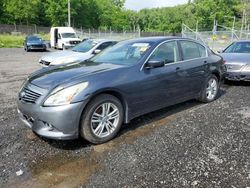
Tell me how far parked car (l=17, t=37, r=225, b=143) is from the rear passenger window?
2 centimetres

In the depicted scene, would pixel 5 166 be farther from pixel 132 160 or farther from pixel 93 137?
pixel 132 160

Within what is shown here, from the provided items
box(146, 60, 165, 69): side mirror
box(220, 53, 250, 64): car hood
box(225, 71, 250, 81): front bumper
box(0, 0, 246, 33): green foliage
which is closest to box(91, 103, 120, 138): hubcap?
box(146, 60, 165, 69): side mirror

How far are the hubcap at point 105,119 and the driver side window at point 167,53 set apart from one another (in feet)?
4.02

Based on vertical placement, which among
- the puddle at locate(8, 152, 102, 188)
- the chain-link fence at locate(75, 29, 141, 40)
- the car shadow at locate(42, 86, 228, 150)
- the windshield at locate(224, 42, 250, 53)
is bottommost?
the puddle at locate(8, 152, 102, 188)

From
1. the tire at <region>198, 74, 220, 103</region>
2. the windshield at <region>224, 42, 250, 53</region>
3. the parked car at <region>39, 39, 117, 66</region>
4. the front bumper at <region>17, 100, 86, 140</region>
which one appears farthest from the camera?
the parked car at <region>39, 39, 117, 66</region>

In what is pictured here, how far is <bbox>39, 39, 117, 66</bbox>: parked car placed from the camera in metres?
9.85

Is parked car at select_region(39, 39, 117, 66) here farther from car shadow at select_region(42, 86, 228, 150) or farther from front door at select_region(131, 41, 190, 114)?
front door at select_region(131, 41, 190, 114)

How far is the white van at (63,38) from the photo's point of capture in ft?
86.8

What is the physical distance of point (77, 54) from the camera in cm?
1039

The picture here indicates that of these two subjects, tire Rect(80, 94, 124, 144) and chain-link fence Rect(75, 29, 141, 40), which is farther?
chain-link fence Rect(75, 29, 141, 40)

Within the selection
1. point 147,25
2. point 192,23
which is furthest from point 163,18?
point 192,23

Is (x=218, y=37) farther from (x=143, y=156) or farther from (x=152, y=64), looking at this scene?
(x=143, y=156)

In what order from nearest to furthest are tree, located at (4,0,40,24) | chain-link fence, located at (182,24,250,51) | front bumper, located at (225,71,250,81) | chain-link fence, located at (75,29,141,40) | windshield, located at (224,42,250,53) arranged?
front bumper, located at (225,71,250,81)
windshield, located at (224,42,250,53)
chain-link fence, located at (182,24,250,51)
chain-link fence, located at (75,29,141,40)
tree, located at (4,0,40,24)

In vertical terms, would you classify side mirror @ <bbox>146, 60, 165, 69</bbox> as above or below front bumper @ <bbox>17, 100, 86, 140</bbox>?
above
